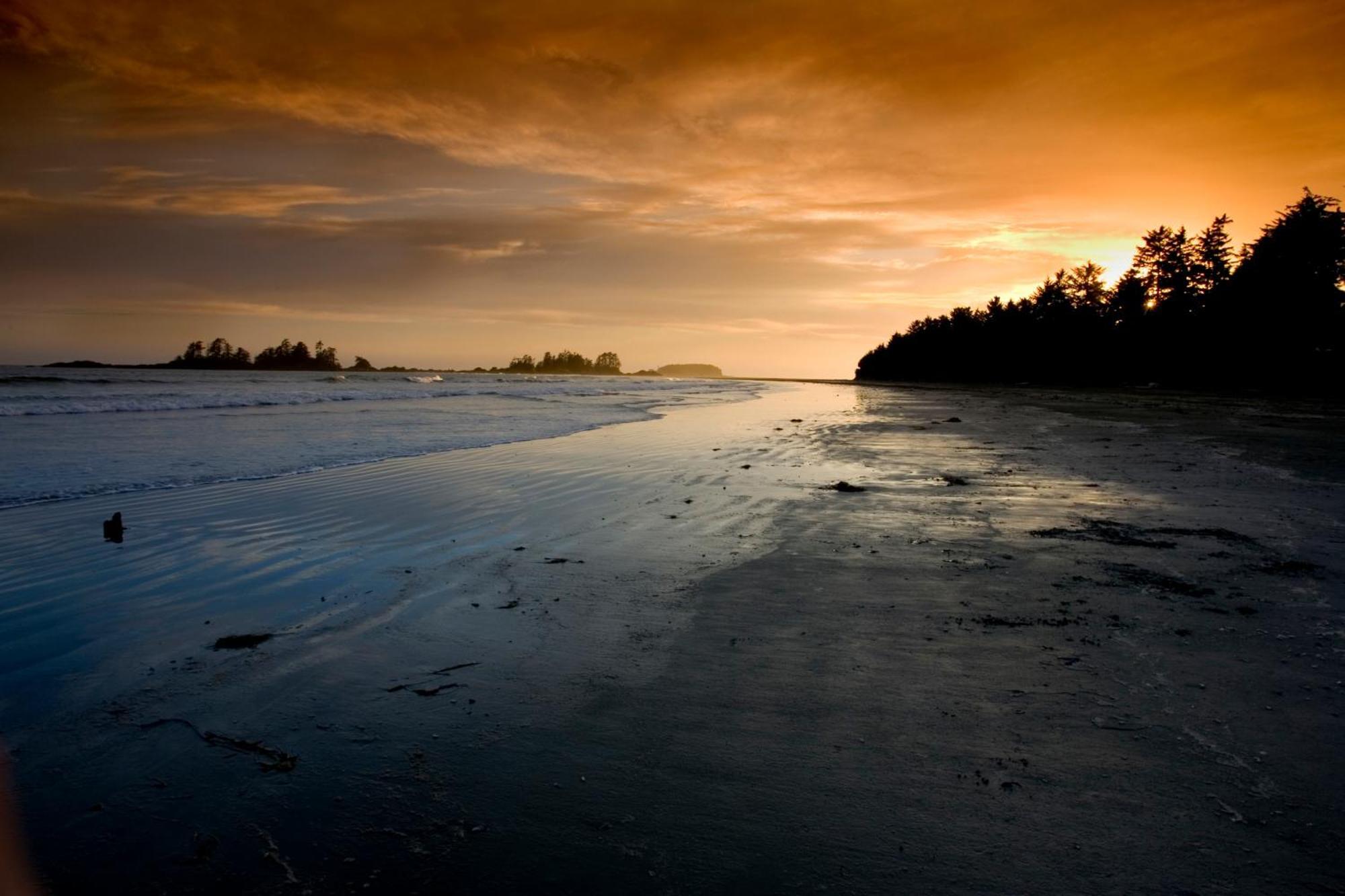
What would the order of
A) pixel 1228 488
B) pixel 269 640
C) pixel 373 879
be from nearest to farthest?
pixel 373 879, pixel 269 640, pixel 1228 488

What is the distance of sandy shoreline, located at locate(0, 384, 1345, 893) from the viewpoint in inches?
93.9

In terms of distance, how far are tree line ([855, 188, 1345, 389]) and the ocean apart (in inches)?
1565

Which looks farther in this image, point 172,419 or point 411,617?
point 172,419

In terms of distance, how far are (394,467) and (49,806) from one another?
33.7ft

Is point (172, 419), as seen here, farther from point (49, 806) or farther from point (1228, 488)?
point (1228, 488)

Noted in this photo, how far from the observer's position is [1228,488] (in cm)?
900

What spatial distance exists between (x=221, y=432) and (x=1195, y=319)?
64.3m

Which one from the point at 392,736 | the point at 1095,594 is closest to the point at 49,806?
the point at 392,736

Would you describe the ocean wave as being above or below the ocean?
above

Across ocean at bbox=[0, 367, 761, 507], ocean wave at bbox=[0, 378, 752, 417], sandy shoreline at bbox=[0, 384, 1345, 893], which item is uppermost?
ocean wave at bbox=[0, 378, 752, 417]

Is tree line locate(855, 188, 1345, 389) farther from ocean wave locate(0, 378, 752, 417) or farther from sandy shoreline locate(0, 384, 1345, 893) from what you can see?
sandy shoreline locate(0, 384, 1345, 893)

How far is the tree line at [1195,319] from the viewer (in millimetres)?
40969

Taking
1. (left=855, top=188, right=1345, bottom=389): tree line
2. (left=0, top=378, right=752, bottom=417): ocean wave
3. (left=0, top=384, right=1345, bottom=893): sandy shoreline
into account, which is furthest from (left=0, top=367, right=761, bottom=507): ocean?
(left=855, top=188, right=1345, bottom=389): tree line

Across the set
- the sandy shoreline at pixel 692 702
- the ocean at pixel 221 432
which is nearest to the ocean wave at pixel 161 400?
the ocean at pixel 221 432
